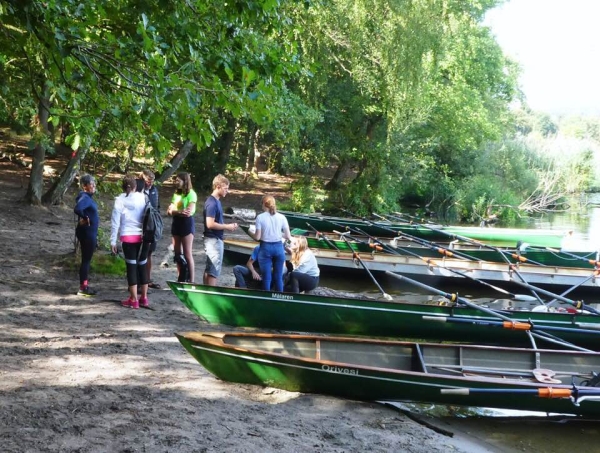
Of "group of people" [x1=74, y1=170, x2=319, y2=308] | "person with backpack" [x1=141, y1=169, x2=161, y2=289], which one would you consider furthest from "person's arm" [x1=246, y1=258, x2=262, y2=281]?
"person with backpack" [x1=141, y1=169, x2=161, y2=289]

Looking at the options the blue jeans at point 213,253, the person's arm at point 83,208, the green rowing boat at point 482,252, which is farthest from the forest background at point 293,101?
the green rowing boat at point 482,252

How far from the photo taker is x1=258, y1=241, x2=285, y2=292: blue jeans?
→ 892 cm

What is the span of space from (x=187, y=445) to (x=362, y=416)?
7.01 ft

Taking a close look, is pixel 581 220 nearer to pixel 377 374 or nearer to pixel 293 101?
pixel 293 101

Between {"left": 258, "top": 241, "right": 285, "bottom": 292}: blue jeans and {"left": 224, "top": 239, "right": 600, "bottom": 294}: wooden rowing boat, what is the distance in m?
5.08

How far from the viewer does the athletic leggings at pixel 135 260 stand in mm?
8383

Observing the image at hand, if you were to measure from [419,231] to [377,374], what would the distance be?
14.1 m

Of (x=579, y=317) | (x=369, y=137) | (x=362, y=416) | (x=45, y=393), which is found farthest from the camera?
(x=369, y=137)

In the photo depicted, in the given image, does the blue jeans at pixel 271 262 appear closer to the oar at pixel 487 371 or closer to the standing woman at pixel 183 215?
the standing woman at pixel 183 215

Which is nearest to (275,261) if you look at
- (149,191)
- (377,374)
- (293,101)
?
(149,191)

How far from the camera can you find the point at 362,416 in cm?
646

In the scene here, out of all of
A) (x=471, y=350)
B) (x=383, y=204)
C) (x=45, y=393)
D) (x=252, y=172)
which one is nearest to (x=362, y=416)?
(x=471, y=350)

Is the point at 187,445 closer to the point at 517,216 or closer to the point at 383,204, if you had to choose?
the point at 383,204

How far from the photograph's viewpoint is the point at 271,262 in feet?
29.8
